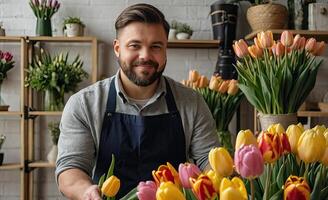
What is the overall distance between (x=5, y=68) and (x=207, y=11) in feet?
4.67

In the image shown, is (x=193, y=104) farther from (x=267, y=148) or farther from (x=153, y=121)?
(x=267, y=148)

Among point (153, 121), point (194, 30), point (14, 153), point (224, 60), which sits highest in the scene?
point (194, 30)

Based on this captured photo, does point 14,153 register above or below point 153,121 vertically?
below

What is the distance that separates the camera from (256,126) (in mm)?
2791

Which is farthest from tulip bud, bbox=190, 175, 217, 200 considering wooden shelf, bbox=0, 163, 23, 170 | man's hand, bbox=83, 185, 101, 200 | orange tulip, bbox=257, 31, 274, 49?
wooden shelf, bbox=0, 163, 23, 170

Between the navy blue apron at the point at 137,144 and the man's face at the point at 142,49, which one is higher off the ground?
the man's face at the point at 142,49

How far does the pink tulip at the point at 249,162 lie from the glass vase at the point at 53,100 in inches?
100

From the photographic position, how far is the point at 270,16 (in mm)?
2709

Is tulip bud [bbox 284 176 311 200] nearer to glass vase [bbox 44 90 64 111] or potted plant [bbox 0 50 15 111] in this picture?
glass vase [bbox 44 90 64 111]

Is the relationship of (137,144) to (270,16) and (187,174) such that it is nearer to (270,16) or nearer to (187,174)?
(187,174)

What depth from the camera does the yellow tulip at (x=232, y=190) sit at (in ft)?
1.47

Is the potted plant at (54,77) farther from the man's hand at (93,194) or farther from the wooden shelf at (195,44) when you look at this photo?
the man's hand at (93,194)

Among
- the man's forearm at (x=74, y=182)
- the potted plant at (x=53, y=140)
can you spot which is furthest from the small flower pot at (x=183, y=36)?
the man's forearm at (x=74, y=182)

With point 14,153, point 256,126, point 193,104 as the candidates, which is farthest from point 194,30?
point 193,104
